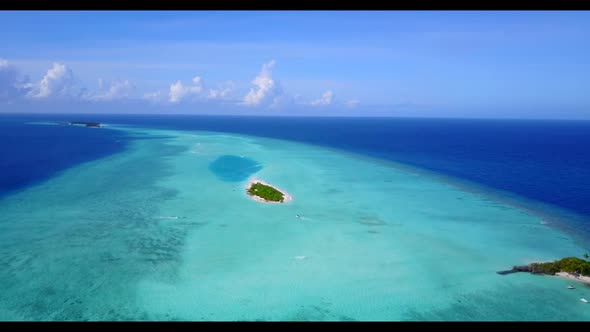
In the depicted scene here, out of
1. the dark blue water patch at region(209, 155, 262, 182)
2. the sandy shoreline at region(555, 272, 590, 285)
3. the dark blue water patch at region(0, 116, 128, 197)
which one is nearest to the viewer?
the sandy shoreline at region(555, 272, 590, 285)

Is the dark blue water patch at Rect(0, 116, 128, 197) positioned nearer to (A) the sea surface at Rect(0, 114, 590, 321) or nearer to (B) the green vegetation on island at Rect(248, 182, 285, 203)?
(A) the sea surface at Rect(0, 114, 590, 321)

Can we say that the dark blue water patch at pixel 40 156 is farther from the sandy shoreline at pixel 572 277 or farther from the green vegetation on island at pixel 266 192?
the sandy shoreline at pixel 572 277

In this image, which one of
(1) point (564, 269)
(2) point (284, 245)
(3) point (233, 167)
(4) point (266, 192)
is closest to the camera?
(1) point (564, 269)

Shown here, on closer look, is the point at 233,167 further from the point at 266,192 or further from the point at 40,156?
the point at 40,156

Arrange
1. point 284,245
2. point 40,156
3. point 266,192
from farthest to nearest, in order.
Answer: point 40,156 < point 266,192 < point 284,245

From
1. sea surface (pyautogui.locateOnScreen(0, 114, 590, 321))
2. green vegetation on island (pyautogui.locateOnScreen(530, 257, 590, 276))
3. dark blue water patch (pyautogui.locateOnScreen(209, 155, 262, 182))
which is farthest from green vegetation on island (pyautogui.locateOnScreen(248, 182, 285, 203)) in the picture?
green vegetation on island (pyautogui.locateOnScreen(530, 257, 590, 276))

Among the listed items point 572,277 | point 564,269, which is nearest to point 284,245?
point 564,269

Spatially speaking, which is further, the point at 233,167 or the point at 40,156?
the point at 40,156
